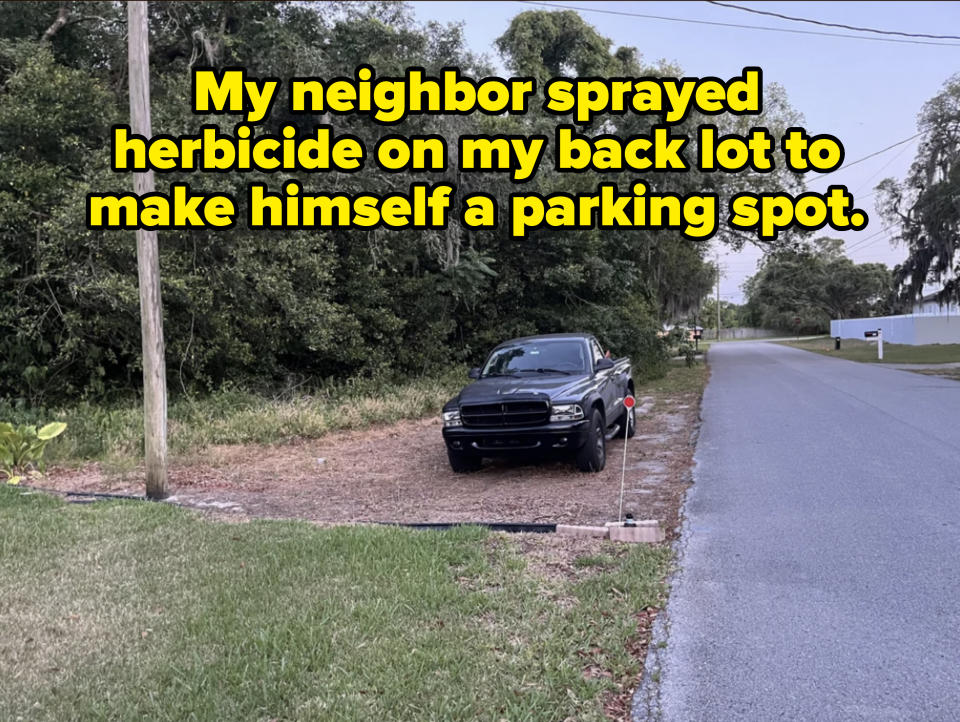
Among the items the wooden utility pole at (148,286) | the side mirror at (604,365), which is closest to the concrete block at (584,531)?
the side mirror at (604,365)

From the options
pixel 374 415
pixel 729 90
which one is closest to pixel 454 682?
pixel 374 415

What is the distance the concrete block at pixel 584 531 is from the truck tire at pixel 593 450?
2.54m

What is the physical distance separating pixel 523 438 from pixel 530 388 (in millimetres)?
636

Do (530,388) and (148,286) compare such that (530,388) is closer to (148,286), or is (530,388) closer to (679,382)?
(148,286)

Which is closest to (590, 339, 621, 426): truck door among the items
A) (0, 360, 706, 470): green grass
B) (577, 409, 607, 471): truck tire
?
(577, 409, 607, 471): truck tire

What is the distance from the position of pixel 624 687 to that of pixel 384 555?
2309mm

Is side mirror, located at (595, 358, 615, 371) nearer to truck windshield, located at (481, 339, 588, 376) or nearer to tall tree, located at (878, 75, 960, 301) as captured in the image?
truck windshield, located at (481, 339, 588, 376)

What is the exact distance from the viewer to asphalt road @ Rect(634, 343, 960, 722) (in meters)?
3.43

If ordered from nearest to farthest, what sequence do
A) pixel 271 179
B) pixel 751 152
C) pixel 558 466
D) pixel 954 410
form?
pixel 558 466 < pixel 954 410 < pixel 271 179 < pixel 751 152

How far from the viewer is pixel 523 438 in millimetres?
8328

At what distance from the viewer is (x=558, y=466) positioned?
30.4ft

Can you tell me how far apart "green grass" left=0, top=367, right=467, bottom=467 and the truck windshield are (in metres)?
3.78

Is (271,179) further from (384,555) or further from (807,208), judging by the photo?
(807,208)

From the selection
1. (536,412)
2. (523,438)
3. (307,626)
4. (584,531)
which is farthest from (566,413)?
(307,626)
